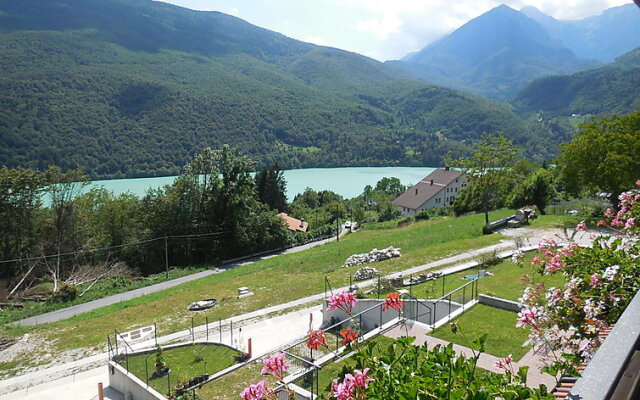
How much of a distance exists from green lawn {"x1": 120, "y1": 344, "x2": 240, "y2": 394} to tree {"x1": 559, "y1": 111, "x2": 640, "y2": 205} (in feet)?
69.4

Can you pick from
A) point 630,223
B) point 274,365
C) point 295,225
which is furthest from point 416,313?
point 295,225

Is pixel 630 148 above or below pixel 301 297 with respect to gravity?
above

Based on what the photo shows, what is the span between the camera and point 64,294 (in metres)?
28.1

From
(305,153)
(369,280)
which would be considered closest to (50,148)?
(305,153)

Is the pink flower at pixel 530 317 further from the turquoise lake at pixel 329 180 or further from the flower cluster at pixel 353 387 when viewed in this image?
the turquoise lake at pixel 329 180

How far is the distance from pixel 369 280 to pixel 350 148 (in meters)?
159

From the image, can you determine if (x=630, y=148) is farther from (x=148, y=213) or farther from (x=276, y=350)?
(x=148, y=213)

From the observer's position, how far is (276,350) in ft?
41.9

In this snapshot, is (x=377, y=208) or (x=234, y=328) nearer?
(x=234, y=328)

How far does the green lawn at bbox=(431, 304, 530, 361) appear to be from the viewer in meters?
9.89

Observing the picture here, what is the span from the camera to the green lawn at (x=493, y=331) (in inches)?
389

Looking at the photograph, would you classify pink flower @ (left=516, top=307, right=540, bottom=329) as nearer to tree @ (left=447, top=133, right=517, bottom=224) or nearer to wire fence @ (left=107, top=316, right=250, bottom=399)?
wire fence @ (left=107, top=316, right=250, bottom=399)

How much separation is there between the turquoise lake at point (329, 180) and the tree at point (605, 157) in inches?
3070

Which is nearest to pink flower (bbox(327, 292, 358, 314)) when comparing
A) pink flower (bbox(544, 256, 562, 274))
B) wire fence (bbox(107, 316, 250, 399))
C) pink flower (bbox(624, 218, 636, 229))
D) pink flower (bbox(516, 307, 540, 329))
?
pink flower (bbox(516, 307, 540, 329))
